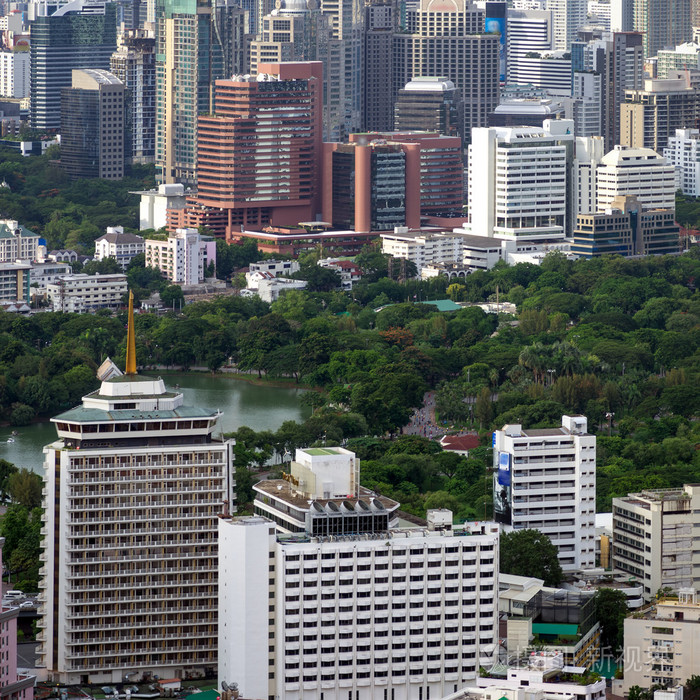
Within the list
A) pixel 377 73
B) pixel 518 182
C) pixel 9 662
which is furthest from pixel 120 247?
pixel 9 662

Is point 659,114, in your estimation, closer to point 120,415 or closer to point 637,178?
point 637,178

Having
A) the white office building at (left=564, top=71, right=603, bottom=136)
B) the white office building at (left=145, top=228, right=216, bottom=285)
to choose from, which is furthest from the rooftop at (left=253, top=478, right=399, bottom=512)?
the white office building at (left=564, top=71, right=603, bottom=136)

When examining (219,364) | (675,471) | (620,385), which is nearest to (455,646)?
(675,471)

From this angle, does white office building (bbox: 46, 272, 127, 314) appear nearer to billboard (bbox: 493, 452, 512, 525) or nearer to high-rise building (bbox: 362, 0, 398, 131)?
billboard (bbox: 493, 452, 512, 525)

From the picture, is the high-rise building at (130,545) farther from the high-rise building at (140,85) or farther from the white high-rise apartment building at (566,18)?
the white high-rise apartment building at (566,18)

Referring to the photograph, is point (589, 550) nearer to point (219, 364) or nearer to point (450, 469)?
point (450, 469)
